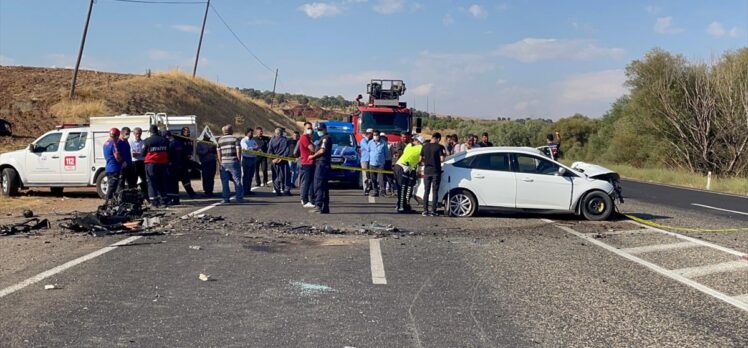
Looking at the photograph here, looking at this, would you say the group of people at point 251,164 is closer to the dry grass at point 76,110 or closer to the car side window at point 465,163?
the car side window at point 465,163

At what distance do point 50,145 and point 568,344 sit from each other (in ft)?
50.1

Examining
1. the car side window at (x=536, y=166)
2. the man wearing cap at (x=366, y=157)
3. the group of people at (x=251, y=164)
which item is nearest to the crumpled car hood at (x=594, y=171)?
the car side window at (x=536, y=166)

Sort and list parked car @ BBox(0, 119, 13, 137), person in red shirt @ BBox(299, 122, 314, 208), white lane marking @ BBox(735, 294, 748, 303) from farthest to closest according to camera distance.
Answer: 1. parked car @ BBox(0, 119, 13, 137)
2. person in red shirt @ BBox(299, 122, 314, 208)
3. white lane marking @ BBox(735, 294, 748, 303)

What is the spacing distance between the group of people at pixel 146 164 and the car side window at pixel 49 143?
256 centimetres

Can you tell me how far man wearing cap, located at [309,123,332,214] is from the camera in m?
13.6

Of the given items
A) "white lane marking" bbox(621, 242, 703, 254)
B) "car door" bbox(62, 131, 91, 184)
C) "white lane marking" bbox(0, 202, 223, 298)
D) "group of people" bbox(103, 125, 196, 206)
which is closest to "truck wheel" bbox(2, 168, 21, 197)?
"car door" bbox(62, 131, 91, 184)

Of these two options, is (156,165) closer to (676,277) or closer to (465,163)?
(465,163)

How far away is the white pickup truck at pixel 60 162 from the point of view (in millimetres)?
16547

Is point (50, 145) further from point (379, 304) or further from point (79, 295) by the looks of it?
point (379, 304)

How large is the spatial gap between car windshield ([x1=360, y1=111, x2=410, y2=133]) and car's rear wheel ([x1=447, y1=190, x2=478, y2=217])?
31.7 ft

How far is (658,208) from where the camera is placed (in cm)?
1688

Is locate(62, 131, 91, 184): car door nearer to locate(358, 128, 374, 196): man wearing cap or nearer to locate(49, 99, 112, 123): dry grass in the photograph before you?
locate(358, 128, 374, 196): man wearing cap

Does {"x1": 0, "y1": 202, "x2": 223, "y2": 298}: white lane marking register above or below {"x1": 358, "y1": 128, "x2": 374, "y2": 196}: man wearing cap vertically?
below

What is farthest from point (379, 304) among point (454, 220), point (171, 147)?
point (171, 147)
